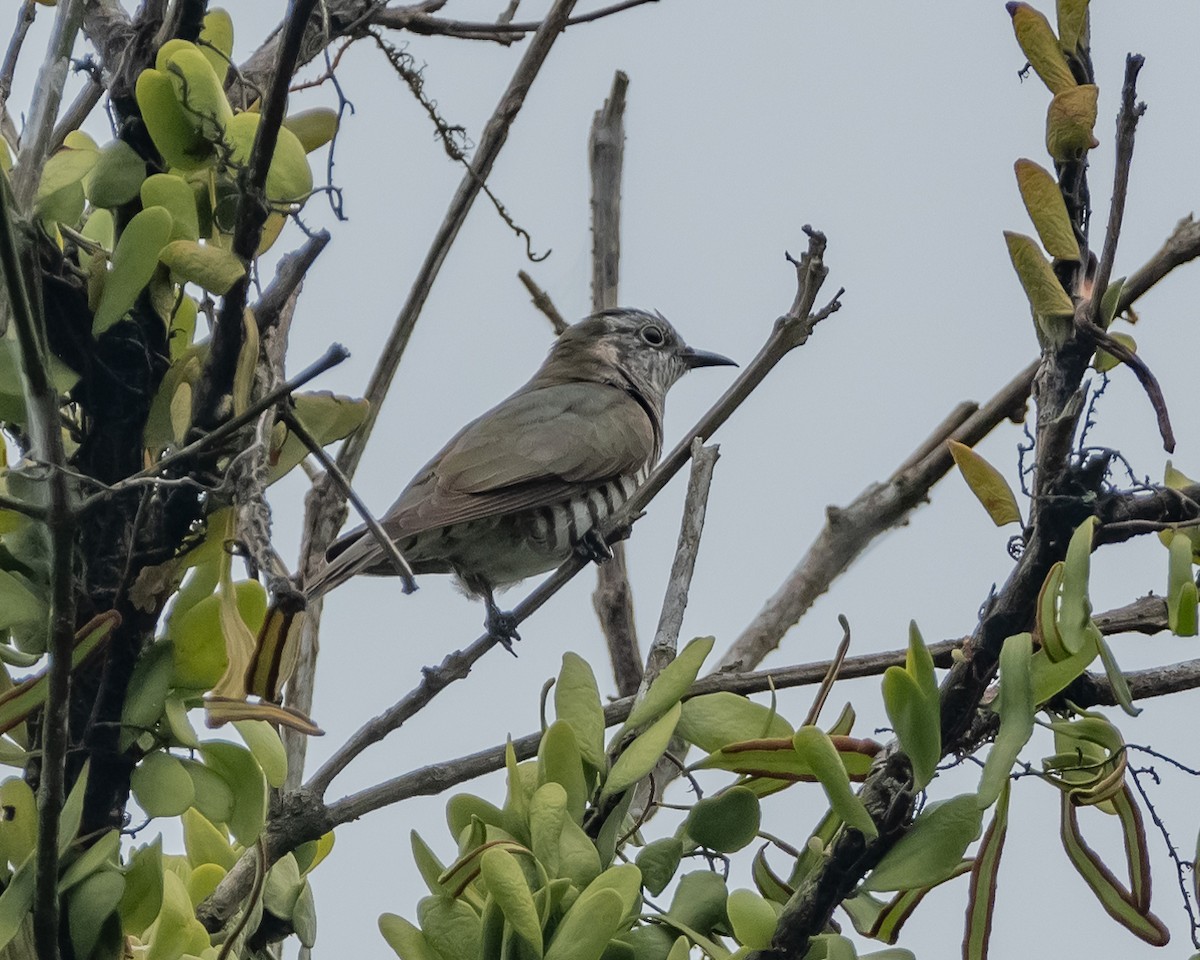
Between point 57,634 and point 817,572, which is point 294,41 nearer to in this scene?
point 57,634

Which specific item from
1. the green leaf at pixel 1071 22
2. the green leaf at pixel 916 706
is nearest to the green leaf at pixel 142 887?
the green leaf at pixel 916 706

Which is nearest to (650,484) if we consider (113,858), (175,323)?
(175,323)

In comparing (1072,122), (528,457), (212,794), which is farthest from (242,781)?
(528,457)

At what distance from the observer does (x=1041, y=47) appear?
1813mm

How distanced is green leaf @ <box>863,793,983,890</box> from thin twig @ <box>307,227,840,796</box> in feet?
4.05

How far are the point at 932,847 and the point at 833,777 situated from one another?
145mm

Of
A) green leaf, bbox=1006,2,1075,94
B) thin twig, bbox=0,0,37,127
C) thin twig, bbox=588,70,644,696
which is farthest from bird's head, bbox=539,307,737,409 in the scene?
green leaf, bbox=1006,2,1075,94

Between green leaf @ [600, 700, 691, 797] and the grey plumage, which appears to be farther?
the grey plumage

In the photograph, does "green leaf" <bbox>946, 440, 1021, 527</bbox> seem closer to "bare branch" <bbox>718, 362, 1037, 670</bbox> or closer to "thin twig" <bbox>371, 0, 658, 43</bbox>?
"bare branch" <bbox>718, 362, 1037, 670</bbox>

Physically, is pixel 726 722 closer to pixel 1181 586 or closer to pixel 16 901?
pixel 1181 586

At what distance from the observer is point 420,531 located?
16.8ft

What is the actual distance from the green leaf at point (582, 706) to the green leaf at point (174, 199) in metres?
0.76

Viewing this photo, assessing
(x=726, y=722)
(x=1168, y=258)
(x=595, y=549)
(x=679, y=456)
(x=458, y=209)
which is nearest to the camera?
(x=726, y=722)

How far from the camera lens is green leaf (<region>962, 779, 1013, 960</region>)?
1684 millimetres
